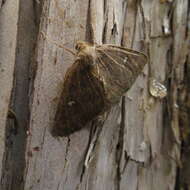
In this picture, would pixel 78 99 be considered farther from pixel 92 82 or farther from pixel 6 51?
pixel 6 51

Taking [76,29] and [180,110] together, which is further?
[180,110]

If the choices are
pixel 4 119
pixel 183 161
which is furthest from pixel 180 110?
pixel 4 119

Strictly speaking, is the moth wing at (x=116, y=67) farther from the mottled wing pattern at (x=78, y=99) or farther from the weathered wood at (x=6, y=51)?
the weathered wood at (x=6, y=51)

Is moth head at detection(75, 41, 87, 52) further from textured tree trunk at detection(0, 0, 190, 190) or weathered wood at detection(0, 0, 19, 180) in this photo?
weathered wood at detection(0, 0, 19, 180)

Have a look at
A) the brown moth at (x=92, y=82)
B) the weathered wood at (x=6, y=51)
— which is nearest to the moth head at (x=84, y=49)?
the brown moth at (x=92, y=82)

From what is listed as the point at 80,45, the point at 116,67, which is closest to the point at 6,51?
the point at 80,45

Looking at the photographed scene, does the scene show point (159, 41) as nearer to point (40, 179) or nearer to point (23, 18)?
point (23, 18)
